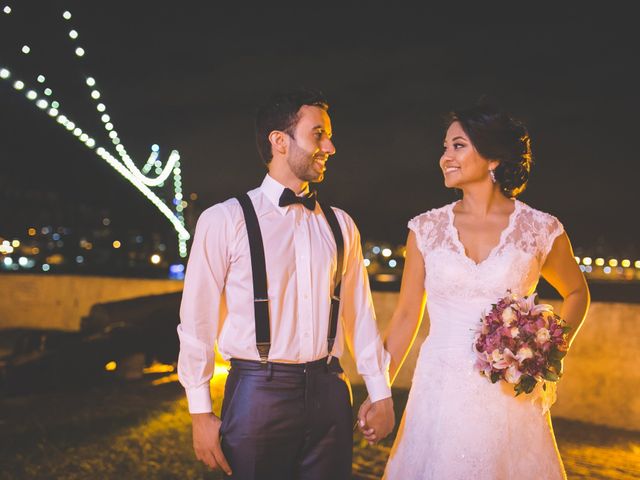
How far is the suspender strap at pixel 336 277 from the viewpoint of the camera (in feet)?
8.75

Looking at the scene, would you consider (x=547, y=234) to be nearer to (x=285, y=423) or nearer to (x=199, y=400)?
(x=285, y=423)

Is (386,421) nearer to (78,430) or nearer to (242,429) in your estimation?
(242,429)

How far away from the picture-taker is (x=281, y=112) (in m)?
2.73

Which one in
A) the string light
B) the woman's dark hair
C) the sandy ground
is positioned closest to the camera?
the woman's dark hair

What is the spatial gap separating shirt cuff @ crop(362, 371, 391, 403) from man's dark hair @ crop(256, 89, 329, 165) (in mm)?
1092

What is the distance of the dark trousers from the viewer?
2.41m

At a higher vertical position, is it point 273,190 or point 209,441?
point 273,190

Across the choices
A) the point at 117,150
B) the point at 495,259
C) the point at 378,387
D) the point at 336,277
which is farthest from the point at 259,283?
the point at 117,150

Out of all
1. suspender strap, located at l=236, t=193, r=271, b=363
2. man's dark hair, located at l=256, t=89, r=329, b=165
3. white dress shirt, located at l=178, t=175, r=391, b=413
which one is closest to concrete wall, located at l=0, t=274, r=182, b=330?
man's dark hair, located at l=256, t=89, r=329, b=165

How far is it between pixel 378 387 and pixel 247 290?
2.50 ft

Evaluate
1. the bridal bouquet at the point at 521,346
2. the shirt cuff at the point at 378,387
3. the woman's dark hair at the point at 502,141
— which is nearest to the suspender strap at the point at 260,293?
the shirt cuff at the point at 378,387

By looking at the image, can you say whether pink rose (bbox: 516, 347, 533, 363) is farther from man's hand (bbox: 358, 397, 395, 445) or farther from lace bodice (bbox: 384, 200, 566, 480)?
man's hand (bbox: 358, 397, 395, 445)

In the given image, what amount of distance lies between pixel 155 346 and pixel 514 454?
8.20 meters

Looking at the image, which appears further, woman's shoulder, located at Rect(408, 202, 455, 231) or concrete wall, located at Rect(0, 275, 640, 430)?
concrete wall, located at Rect(0, 275, 640, 430)
